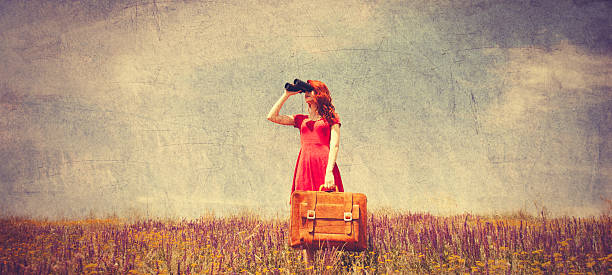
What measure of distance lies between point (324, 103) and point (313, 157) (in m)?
0.55

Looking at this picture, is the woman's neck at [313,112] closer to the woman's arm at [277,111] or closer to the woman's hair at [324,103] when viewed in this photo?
the woman's hair at [324,103]

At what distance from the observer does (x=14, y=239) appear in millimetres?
4367

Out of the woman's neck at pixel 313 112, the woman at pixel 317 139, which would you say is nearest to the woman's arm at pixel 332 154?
the woman at pixel 317 139

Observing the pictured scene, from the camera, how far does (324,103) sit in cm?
357

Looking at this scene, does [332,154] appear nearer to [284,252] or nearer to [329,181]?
[329,181]

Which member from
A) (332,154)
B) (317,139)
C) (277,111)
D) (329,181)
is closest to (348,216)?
(329,181)

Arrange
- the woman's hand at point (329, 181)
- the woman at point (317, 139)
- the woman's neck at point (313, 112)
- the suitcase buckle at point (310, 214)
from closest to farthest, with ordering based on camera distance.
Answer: the suitcase buckle at point (310, 214)
the woman's hand at point (329, 181)
the woman at point (317, 139)
the woman's neck at point (313, 112)

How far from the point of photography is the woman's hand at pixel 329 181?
3.29m

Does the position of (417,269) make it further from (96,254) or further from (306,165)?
(96,254)

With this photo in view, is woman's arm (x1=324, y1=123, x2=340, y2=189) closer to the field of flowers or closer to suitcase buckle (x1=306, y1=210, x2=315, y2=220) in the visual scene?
suitcase buckle (x1=306, y1=210, x2=315, y2=220)

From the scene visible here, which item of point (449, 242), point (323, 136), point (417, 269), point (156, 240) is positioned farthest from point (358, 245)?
point (156, 240)

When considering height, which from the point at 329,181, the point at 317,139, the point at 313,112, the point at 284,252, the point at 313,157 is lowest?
the point at 284,252

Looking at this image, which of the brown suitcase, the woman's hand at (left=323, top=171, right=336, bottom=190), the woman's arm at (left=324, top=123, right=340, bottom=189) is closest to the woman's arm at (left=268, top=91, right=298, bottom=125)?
the woman's arm at (left=324, top=123, right=340, bottom=189)

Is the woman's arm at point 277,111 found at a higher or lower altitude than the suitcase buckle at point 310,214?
higher
